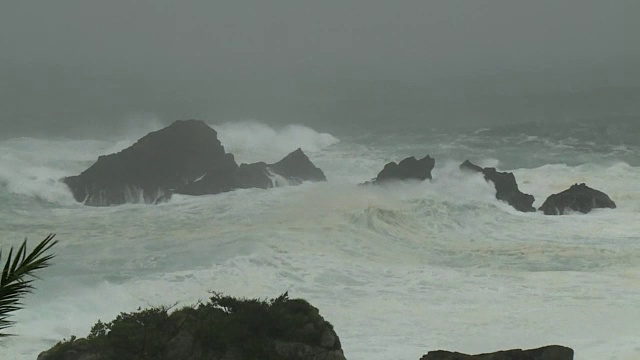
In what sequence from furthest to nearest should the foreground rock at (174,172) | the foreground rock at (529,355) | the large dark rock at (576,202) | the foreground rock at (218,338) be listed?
the foreground rock at (174,172)
the large dark rock at (576,202)
the foreground rock at (218,338)
the foreground rock at (529,355)

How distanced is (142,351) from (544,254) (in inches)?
752

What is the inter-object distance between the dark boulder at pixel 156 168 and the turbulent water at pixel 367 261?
156 cm

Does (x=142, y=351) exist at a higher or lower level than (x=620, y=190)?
lower

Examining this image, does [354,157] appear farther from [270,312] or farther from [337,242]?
[270,312]

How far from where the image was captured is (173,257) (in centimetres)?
2847

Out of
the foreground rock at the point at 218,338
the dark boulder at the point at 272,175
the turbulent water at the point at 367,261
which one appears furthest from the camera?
the dark boulder at the point at 272,175

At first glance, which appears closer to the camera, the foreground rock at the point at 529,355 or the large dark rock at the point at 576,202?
the foreground rock at the point at 529,355

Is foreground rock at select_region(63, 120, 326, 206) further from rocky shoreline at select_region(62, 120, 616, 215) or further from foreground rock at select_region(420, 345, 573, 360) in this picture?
foreground rock at select_region(420, 345, 573, 360)

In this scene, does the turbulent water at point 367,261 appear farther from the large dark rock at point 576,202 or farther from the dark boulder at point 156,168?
the dark boulder at point 156,168

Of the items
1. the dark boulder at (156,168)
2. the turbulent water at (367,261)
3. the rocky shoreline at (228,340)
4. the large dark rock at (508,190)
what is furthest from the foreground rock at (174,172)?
the rocky shoreline at (228,340)

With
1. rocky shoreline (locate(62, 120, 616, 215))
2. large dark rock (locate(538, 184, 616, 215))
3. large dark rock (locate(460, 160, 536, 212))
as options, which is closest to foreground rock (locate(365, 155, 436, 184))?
rocky shoreline (locate(62, 120, 616, 215))

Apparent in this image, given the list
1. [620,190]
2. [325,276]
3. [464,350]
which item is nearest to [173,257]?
[325,276]

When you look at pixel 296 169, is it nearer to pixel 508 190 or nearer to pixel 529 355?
pixel 508 190

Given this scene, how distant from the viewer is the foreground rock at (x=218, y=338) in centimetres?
1480
